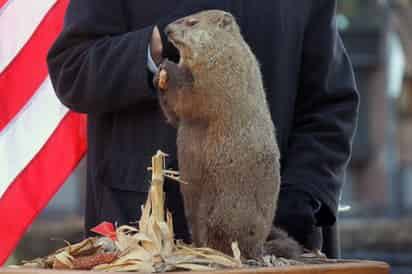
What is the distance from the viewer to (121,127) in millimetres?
2721

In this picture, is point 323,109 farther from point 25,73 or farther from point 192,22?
point 25,73

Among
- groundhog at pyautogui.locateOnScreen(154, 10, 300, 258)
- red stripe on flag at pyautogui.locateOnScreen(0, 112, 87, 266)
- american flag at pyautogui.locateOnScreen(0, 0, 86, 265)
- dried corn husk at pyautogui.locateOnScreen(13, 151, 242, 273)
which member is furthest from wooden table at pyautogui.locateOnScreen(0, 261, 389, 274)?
american flag at pyautogui.locateOnScreen(0, 0, 86, 265)

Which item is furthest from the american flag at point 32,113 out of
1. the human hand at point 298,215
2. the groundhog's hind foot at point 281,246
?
the groundhog's hind foot at point 281,246

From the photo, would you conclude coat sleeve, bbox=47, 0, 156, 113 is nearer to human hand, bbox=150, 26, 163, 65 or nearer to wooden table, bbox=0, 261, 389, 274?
human hand, bbox=150, 26, 163, 65

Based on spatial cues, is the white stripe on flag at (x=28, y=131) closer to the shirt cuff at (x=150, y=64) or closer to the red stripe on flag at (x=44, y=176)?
the red stripe on flag at (x=44, y=176)

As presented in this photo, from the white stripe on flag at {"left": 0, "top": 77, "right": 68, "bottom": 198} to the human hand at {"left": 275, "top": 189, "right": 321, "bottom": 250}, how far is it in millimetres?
978

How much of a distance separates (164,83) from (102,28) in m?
0.50

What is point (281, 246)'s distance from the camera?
7.83ft

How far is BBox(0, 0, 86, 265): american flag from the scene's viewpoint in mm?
3383

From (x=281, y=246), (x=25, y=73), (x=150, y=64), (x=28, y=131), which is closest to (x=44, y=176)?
(x=28, y=131)

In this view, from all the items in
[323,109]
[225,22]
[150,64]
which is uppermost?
[225,22]

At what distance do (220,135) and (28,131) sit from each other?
132 centimetres

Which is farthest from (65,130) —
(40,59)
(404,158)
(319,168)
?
(404,158)

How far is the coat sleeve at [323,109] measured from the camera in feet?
9.25
